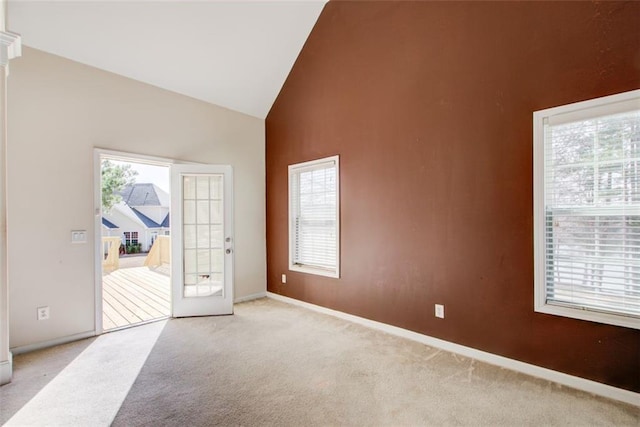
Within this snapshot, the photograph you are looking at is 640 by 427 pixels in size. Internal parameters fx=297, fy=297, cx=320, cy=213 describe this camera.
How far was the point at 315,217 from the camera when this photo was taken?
13.9 ft

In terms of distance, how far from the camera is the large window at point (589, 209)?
81.7 inches

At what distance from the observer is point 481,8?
8.77ft

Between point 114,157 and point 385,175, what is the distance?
315cm

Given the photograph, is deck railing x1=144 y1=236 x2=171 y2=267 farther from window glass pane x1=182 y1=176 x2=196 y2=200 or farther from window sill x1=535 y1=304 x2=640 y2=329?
window sill x1=535 y1=304 x2=640 y2=329

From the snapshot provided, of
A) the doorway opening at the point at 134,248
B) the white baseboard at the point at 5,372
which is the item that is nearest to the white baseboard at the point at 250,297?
the doorway opening at the point at 134,248

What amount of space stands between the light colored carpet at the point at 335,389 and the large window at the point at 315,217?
1.17 metres

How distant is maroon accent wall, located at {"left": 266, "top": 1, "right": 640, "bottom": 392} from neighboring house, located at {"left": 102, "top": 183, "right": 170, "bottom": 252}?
954 centimetres

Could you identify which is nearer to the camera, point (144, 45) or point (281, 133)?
point (144, 45)

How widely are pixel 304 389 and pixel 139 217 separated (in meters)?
12.0

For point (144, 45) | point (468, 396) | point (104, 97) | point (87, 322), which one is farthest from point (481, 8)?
point (87, 322)

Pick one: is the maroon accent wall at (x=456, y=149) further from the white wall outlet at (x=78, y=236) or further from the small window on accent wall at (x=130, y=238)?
the small window on accent wall at (x=130, y=238)

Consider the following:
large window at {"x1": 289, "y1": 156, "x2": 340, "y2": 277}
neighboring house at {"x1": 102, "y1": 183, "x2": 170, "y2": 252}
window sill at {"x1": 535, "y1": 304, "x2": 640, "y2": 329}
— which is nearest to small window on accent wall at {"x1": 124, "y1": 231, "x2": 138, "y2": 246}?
neighboring house at {"x1": 102, "y1": 183, "x2": 170, "y2": 252}

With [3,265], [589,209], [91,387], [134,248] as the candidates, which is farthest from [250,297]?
[134,248]

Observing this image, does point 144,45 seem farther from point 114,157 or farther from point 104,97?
point 114,157
